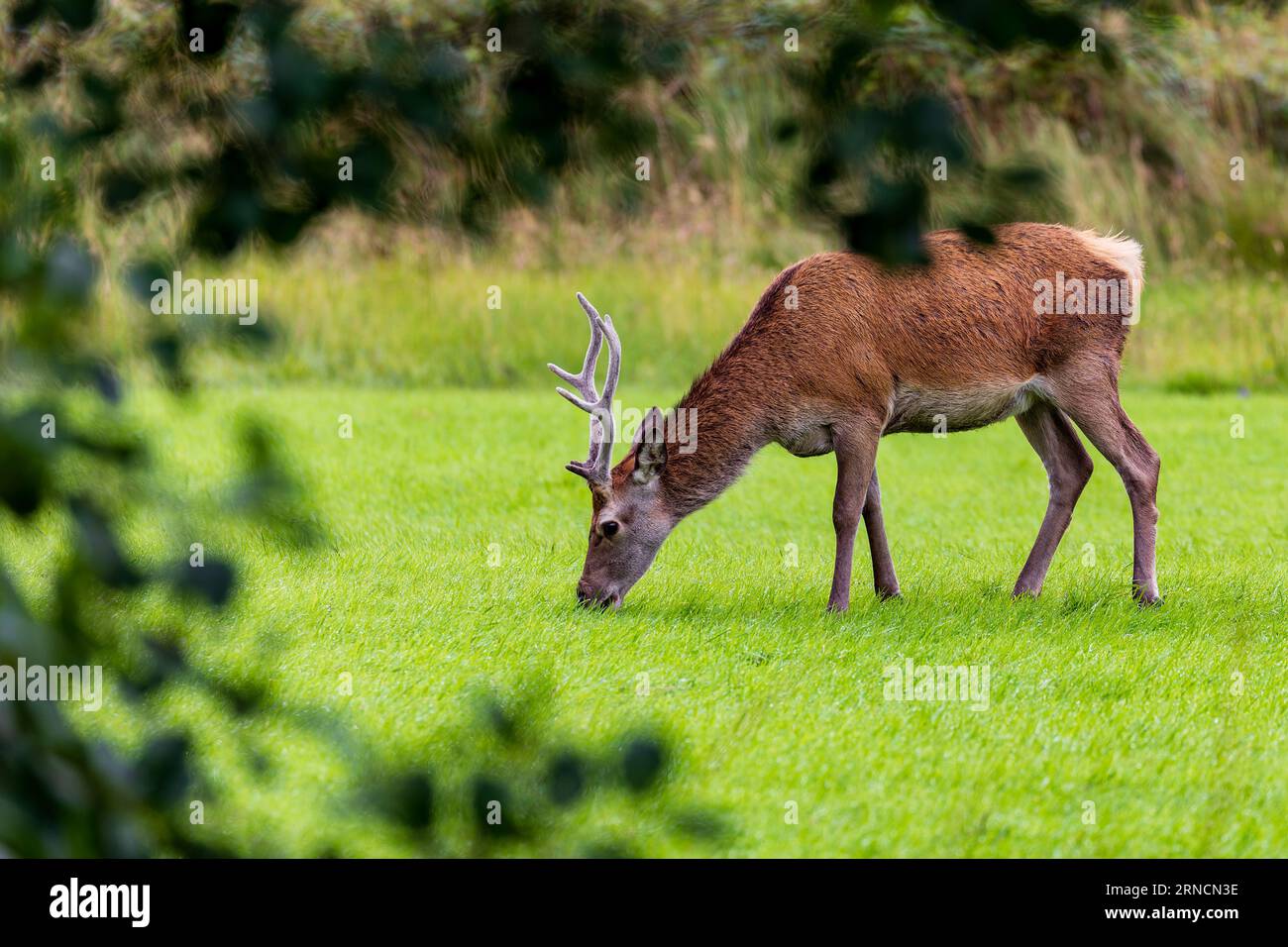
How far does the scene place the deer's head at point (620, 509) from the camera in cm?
854

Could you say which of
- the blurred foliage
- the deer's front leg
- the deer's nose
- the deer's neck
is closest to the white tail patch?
the deer's front leg

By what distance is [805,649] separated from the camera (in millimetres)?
7781

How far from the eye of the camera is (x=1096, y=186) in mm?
20391

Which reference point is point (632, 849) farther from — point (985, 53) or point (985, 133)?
point (985, 133)

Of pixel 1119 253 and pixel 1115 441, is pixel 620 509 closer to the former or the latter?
pixel 1115 441

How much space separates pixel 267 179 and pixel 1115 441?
7.02 meters

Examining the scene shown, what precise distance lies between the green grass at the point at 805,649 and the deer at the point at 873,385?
1.28 feet

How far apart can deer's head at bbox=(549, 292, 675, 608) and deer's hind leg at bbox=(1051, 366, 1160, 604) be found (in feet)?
6.68

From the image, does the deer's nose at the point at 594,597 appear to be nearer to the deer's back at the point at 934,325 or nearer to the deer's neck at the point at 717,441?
the deer's neck at the point at 717,441

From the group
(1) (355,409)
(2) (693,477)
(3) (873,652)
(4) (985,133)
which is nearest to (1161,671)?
(3) (873,652)

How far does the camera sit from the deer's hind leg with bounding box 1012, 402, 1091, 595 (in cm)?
905

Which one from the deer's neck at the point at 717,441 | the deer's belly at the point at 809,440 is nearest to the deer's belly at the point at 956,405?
the deer's belly at the point at 809,440

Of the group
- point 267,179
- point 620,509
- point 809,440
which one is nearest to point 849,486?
point 809,440

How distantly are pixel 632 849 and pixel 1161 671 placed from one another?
4.93 meters
